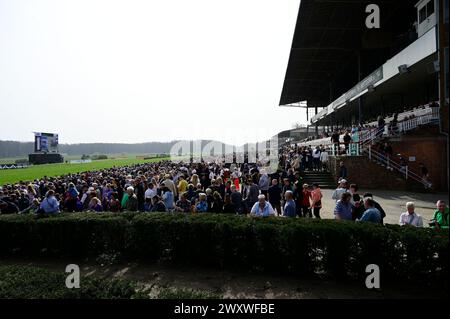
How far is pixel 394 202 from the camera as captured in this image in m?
14.5

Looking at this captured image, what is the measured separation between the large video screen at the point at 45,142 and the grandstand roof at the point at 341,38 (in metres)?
50.0

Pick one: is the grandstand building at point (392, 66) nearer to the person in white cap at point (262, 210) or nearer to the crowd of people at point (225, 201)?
the crowd of people at point (225, 201)

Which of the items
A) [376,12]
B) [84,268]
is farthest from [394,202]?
[376,12]

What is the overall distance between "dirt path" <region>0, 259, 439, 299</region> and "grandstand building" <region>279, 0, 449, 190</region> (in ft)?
10.6

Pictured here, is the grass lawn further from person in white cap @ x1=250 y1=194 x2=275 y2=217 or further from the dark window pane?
the dark window pane

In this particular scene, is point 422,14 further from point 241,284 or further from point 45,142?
point 45,142

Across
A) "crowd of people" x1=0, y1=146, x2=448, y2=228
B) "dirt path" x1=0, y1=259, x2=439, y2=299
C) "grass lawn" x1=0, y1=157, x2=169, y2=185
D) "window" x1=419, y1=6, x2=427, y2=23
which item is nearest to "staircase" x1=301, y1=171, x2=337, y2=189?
"crowd of people" x1=0, y1=146, x2=448, y2=228

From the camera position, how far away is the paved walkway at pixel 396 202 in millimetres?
11936

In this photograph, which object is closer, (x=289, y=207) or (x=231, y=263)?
(x=231, y=263)

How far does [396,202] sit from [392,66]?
12.5 m

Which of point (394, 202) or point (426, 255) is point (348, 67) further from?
point (426, 255)

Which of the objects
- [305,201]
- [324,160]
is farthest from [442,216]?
[324,160]

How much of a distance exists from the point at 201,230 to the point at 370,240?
337cm
